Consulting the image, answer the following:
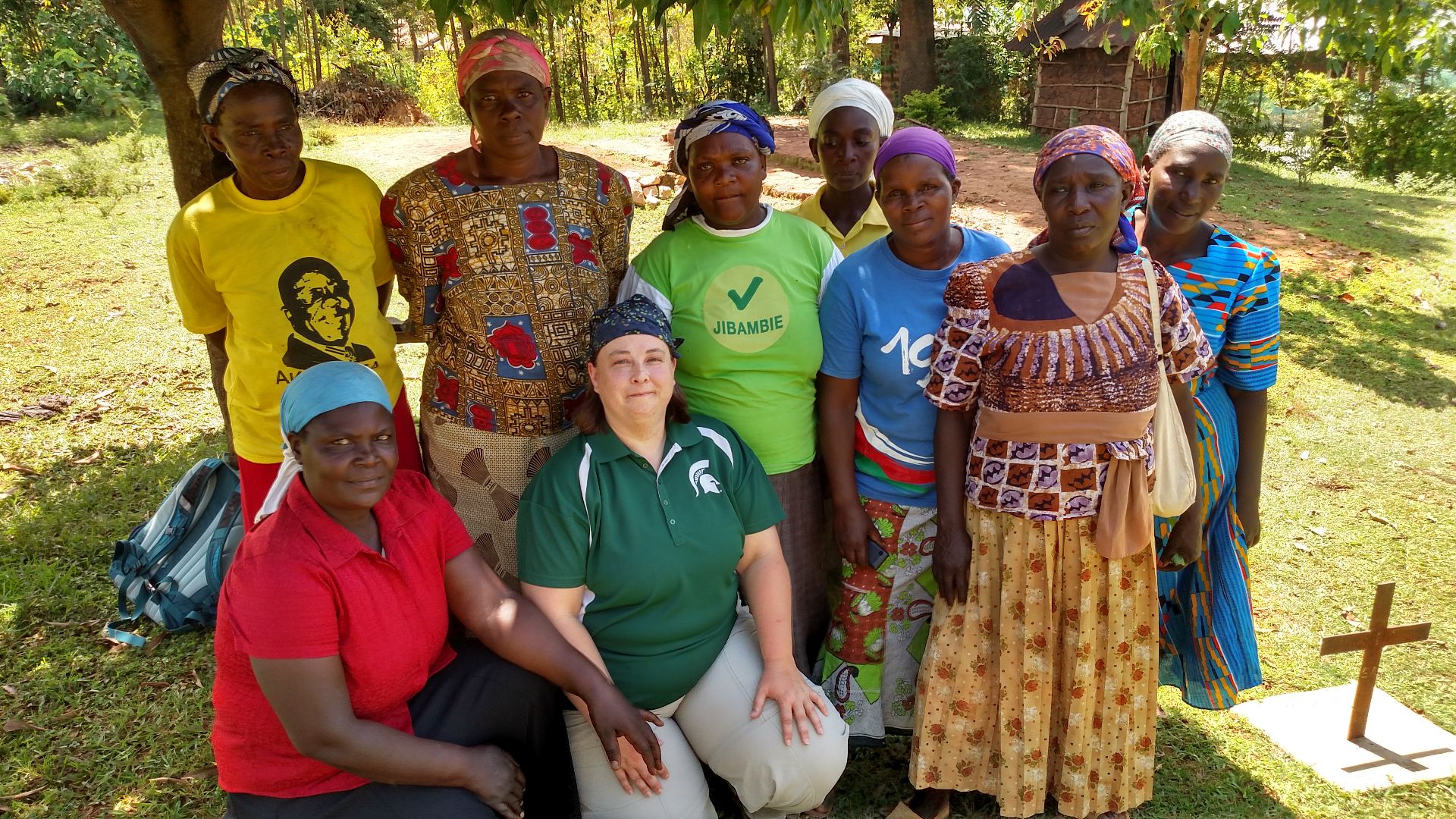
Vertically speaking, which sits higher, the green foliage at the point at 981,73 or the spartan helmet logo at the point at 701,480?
the green foliage at the point at 981,73

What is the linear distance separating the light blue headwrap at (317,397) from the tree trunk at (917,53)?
18.1 metres

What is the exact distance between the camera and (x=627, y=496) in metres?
2.66

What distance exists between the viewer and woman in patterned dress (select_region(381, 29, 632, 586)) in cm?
291

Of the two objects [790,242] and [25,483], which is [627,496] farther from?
[25,483]

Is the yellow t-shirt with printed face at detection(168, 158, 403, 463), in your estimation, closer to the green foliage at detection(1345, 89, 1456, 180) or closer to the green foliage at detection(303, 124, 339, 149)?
the green foliage at detection(303, 124, 339, 149)

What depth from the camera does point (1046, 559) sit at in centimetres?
267

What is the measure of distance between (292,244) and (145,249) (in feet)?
26.3

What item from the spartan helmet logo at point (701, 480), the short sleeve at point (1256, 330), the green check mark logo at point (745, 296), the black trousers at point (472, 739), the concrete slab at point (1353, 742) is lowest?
the concrete slab at point (1353, 742)

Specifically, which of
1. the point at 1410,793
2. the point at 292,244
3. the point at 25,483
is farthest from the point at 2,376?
the point at 1410,793

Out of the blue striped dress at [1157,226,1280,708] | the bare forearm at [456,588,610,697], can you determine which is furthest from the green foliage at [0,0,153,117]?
the blue striped dress at [1157,226,1280,708]

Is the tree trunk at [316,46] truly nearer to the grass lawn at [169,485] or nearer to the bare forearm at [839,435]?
the grass lawn at [169,485]

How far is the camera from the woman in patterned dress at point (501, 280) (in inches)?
115

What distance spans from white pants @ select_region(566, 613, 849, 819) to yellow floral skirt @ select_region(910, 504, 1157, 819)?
1.16 ft

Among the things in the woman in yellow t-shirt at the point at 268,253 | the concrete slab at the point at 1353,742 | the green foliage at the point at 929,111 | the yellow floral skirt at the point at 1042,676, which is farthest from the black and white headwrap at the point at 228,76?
the green foliage at the point at 929,111
